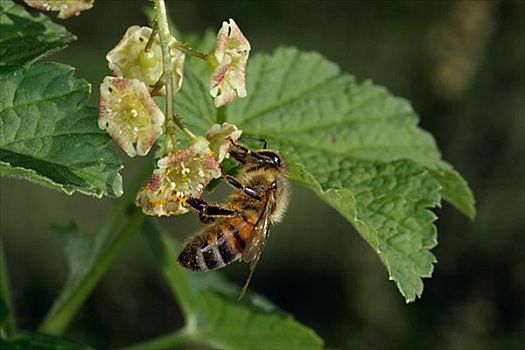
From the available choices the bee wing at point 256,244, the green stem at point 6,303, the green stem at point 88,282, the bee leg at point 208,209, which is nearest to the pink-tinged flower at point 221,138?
the bee leg at point 208,209

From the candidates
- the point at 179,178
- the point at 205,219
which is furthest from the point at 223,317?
the point at 179,178

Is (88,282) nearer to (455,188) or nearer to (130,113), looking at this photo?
(130,113)

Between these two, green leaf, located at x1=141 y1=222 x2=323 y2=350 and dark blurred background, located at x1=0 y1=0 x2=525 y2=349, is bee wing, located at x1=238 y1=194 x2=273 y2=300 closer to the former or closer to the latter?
green leaf, located at x1=141 y1=222 x2=323 y2=350

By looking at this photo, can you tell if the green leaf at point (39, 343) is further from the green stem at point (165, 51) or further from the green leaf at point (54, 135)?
the green stem at point (165, 51)

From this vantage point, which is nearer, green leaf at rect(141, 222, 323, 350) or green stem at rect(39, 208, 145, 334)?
green stem at rect(39, 208, 145, 334)

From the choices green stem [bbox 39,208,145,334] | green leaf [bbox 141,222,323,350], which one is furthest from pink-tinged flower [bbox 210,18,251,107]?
green leaf [bbox 141,222,323,350]

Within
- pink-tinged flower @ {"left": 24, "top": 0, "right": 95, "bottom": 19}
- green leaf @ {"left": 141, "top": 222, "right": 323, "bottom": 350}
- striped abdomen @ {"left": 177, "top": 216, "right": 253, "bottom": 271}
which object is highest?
pink-tinged flower @ {"left": 24, "top": 0, "right": 95, "bottom": 19}

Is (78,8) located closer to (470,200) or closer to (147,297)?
(470,200)

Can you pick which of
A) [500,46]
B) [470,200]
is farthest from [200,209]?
[500,46]
